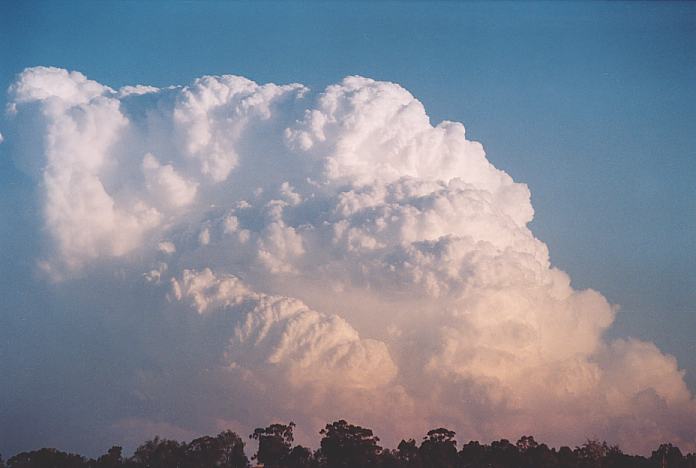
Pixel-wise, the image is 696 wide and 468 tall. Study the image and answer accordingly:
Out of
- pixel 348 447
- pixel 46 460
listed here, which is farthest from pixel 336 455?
pixel 46 460

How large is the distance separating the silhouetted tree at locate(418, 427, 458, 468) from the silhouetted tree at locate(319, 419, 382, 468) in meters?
9.63

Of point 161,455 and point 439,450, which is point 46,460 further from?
point 439,450

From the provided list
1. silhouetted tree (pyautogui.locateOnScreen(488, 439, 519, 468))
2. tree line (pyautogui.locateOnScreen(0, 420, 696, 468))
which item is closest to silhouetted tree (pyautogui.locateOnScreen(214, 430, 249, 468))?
tree line (pyautogui.locateOnScreen(0, 420, 696, 468))

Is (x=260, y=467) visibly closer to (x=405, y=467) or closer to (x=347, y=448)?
(x=347, y=448)

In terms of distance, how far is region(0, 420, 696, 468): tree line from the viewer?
13701cm

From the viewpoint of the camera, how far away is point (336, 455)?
139 metres

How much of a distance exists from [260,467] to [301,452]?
28.3ft

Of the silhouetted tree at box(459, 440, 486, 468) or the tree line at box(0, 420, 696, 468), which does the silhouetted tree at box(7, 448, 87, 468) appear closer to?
the tree line at box(0, 420, 696, 468)

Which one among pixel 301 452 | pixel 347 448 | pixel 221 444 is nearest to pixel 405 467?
pixel 347 448

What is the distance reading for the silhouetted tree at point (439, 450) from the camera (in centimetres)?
14238

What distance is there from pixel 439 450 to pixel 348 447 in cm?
1783

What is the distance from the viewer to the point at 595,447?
6786 inches

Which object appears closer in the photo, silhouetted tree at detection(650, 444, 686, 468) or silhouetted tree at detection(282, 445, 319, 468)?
silhouetted tree at detection(282, 445, 319, 468)

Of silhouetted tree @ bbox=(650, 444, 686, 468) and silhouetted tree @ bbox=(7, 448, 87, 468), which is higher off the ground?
silhouetted tree @ bbox=(650, 444, 686, 468)
